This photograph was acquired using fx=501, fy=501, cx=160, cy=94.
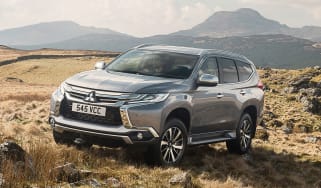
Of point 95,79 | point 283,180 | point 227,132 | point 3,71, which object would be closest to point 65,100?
point 95,79

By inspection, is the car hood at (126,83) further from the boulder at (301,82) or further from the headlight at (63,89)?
the boulder at (301,82)

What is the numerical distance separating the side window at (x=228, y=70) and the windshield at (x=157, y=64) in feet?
3.08

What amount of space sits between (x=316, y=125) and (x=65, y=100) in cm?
3673

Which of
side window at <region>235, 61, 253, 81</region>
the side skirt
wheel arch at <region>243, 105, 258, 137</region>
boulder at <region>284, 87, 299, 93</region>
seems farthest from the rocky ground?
boulder at <region>284, 87, 299, 93</region>

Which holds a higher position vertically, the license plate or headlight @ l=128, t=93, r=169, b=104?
headlight @ l=128, t=93, r=169, b=104

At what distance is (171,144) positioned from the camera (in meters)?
8.44

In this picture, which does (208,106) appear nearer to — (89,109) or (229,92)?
(229,92)

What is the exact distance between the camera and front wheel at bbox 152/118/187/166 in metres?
8.10

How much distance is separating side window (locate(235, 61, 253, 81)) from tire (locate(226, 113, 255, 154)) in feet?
2.74

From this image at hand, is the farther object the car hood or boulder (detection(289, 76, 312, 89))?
boulder (detection(289, 76, 312, 89))

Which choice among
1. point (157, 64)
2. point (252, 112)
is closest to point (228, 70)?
point (252, 112)

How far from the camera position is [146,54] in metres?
9.63

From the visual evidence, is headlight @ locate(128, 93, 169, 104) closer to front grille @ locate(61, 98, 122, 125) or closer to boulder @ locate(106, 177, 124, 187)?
front grille @ locate(61, 98, 122, 125)

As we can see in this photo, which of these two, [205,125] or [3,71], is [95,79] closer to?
[205,125]
